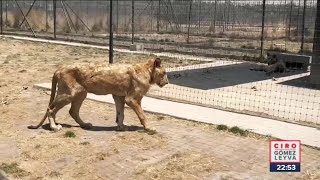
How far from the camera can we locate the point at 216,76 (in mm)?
14359

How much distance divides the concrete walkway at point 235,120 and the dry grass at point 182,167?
1774 millimetres

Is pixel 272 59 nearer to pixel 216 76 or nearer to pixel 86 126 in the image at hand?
pixel 216 76

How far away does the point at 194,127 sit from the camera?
812cm

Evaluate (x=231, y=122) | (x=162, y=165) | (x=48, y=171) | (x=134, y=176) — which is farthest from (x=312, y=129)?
(x=48, y=171)

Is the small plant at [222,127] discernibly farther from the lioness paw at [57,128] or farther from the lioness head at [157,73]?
the lioness paw at [57,128]

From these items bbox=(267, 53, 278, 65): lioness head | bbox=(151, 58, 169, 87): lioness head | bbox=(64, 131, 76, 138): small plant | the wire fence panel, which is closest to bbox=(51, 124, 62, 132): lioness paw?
bbox=(64, 131, 76, 138): small plant

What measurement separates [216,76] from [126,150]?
8004mm

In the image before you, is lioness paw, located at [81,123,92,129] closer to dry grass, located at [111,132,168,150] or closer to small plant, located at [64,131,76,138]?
small plant, located at [64,131,76,138]

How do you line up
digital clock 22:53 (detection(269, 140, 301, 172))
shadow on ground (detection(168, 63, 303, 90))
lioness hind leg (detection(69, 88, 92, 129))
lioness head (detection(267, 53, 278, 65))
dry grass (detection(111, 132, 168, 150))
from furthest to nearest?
lioness head (detection(267, 53, 278, 65)), shadow on ground (detection(168, 63, 303, 90)), lioness hind leg (detection(69, 88, 92, 129)), dry grass (detection(111, 132, 168, 150)), digital clock 22:53 (detection(269, 140, 301, 172))

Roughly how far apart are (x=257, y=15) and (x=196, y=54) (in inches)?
391

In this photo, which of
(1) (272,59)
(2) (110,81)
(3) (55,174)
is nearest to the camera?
(3) (55,174)

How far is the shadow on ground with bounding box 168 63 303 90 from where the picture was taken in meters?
12.7

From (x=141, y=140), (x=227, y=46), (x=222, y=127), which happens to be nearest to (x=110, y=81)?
(x=141, y=140)

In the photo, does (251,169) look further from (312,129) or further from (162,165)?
(312,129)
